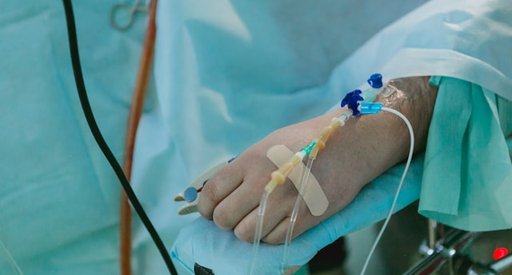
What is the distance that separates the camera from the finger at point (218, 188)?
2.85ft

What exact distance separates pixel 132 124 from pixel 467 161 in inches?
23.2

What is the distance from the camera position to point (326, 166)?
2.86ft

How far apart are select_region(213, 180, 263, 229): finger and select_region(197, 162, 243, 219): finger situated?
1cm

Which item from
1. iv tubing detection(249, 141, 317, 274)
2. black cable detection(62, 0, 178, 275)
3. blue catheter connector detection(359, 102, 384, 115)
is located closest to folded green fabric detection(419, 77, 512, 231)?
blue catheter connector detection(359, 102, 384, 115)

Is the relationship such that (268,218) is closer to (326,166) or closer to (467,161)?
(326,166)

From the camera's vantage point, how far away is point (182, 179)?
1138 millimetres

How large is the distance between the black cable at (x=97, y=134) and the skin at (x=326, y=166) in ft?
0.61

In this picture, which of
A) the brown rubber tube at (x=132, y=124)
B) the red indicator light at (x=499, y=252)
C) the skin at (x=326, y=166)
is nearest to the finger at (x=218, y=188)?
the skin at (x=326, y=166)

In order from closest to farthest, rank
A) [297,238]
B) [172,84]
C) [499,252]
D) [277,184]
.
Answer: [277,184], [297,238], [172,84], [499,252]

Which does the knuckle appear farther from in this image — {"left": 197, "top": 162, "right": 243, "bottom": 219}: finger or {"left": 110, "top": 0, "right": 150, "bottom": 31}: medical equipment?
{"left": 110, "top": 0, "right": 150, "bottom": 31}: medical equipment

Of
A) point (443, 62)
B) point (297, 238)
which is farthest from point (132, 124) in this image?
point (443, 62)

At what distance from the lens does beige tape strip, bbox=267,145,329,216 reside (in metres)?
0.83

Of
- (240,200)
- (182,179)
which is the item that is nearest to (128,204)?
(182,179)

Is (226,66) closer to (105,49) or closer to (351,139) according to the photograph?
(105,49)
